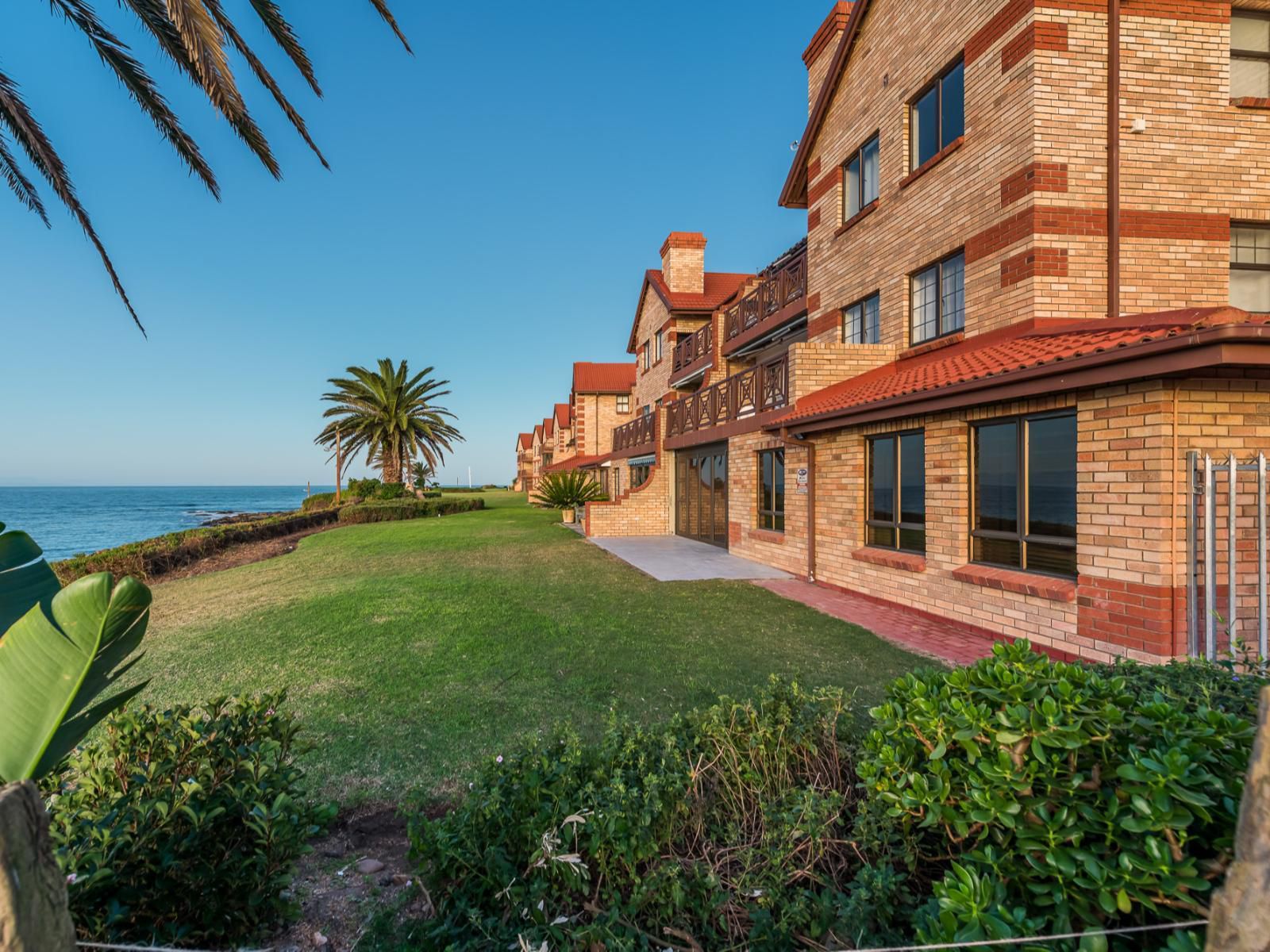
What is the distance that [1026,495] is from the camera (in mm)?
7367

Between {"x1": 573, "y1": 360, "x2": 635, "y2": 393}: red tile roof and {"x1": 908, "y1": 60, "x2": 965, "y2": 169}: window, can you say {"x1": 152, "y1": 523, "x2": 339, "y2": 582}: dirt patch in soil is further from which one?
{"x1": 573, "y1": 360, "x2": 635, "y2": 393}: red tile roof

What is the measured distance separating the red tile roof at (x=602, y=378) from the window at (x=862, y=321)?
31994mm

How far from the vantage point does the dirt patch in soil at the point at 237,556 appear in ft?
51.4

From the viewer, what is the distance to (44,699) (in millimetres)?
1370

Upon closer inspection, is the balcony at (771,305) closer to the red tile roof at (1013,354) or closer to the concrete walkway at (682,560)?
the red tile roof at (1013,354)

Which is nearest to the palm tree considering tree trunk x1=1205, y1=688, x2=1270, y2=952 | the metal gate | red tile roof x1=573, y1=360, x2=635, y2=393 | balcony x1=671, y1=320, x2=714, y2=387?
tree trunk x1=1205, y1=688, x2=1270, y2=952

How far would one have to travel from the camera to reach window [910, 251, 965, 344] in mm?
9773

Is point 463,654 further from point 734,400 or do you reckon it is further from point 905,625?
point 734,400

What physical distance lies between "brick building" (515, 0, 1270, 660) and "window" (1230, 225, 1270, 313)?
3 centimetres

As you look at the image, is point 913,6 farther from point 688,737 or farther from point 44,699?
point 44,699

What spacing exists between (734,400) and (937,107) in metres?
7.41

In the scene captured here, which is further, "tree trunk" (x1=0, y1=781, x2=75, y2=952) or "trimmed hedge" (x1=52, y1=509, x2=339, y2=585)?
"trimmed hedge" (x1=52, y1=509, x2=339, y2=585)

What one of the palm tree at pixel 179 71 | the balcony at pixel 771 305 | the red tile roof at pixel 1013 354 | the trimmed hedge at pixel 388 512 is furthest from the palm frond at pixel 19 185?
the trimmed hedge at pixel 388 512

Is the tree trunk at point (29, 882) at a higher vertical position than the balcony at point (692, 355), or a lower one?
lower
